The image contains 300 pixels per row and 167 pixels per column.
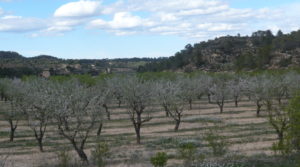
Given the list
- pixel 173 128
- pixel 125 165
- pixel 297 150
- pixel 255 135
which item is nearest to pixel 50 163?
pixel 125 165

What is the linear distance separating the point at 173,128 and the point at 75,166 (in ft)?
72.2

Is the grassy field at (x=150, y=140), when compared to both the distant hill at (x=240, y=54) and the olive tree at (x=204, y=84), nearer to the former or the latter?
the olive tree at (x=204, y=84)

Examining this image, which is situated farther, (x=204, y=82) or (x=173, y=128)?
(x=204, y=82)

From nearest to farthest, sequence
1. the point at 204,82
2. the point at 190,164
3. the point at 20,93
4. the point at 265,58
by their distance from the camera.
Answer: the point at 190,164
the point at 20,93
the point at 204,82
the point at 265,58

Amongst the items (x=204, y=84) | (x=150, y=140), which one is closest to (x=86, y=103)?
(x=150, y=140)

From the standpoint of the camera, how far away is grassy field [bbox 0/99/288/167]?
2666cm

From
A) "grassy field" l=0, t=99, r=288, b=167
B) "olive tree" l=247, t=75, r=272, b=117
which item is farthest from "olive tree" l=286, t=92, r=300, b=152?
"olive tree" l=247, t=75, r=272, b=117

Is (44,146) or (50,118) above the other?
(50,118)

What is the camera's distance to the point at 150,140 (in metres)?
35.5

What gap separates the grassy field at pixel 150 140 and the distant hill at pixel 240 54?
6757cm

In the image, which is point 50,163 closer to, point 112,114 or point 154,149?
point 154,149

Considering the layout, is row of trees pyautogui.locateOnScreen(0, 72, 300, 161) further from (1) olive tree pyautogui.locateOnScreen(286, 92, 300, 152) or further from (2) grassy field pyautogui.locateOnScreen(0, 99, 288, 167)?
(1) olive tree pyautogui.locateOnScreen(286, 92, 300, 152)

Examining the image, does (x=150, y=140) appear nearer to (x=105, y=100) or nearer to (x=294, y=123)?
(x=105, y=100)

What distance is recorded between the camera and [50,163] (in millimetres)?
25422
